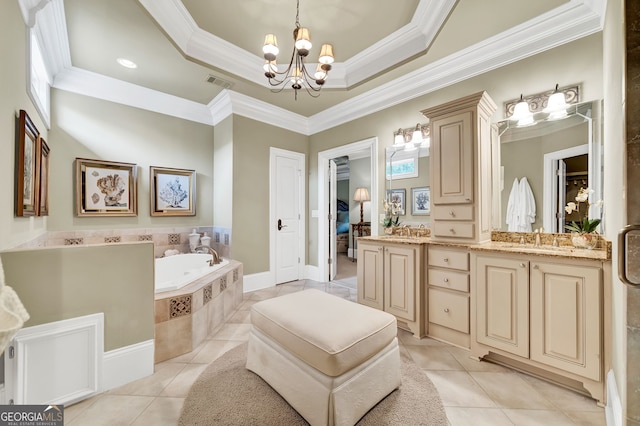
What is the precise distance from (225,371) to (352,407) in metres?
1.02

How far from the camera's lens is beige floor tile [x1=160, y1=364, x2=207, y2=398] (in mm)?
1637

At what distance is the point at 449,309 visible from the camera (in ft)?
7.46

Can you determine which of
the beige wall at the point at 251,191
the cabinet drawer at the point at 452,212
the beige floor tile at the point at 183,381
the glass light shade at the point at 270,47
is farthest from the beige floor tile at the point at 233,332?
the glass light shade at the point at 270,47

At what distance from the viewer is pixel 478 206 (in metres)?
2.22

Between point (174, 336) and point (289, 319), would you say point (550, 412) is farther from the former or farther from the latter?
point (174, 336)

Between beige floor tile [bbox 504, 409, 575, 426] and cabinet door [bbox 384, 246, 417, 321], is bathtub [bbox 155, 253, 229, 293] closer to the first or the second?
cabinet door [bbox 384, 246, 417, 321]

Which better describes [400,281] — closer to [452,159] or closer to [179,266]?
[452,159]

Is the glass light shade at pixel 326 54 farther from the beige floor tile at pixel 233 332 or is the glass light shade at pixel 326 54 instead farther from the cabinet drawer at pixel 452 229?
the beige floor tile at pixel 233 332

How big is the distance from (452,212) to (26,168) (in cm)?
347

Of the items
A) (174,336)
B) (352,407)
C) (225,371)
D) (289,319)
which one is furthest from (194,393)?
(352,407)

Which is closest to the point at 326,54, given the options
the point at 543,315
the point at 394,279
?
the point at 394,279

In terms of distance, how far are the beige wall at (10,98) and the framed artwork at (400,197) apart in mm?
3385

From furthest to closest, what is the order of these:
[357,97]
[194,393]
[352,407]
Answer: [357,97], [194,393], [352,407]

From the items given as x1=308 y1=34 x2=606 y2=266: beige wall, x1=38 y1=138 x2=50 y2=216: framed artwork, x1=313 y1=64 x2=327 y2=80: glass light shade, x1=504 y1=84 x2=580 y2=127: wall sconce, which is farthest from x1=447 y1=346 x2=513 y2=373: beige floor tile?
x1=38 y1=138 x2=50 y2=216: framed artwork
